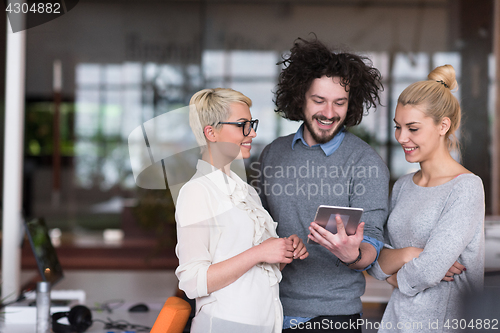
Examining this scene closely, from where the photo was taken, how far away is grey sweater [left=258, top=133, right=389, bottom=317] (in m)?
1.58

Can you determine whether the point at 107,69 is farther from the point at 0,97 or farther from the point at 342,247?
the point at 342,247

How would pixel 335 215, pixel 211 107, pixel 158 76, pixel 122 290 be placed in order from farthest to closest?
pixel 158 76
pixel 122 290
pixel 211 107
pixel 335 215

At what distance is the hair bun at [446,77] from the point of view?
1558mm

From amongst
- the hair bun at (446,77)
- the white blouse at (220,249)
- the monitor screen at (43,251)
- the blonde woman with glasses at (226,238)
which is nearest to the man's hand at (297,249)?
the blonde woman with glasses at (226,238)

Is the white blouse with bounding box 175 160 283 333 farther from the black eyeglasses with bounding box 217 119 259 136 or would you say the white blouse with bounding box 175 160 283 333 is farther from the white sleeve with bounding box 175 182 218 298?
the black eyeglasses with bounding box 217 119 259 136

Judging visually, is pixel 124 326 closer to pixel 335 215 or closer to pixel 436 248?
pixel 335 215

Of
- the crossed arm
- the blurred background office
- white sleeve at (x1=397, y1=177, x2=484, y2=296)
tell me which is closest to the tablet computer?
the crossed arm

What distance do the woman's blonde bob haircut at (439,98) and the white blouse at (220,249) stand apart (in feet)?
2.11

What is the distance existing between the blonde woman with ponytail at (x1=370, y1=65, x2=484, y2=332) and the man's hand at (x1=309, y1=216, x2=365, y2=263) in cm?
21

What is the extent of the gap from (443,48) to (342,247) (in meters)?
5.47

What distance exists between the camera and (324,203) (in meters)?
1.64

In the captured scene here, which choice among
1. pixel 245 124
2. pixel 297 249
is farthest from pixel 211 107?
pixel 297 249

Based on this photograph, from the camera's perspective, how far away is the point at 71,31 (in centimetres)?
692

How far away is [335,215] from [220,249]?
0.35 meters
